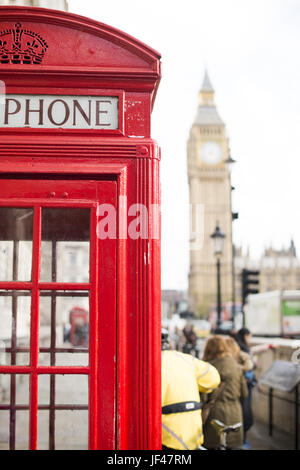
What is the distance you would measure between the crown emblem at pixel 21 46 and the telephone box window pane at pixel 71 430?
59.8 inches

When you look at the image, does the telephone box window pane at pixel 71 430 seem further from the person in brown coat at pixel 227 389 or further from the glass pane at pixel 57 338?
the person in brown coat at pixel 227 389

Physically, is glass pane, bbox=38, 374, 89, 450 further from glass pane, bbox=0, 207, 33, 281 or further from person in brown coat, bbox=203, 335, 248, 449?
person in brown coat, bbox=203, 335, 248, 449

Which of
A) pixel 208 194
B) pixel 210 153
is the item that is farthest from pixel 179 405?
pixel 210 153

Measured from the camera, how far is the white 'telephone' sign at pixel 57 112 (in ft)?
7.71

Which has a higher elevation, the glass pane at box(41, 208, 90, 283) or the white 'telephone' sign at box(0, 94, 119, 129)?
the white 'telephone' sign at box(0, 94, 119, 129)

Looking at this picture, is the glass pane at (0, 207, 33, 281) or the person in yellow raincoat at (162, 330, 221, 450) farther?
the person in yellow raincoat at (162, 330, 221, 450)

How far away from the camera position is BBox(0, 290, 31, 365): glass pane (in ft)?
7.72

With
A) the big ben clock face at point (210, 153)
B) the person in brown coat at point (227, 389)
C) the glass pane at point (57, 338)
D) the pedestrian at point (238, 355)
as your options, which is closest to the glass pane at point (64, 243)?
the glass pane at point (57, 338)

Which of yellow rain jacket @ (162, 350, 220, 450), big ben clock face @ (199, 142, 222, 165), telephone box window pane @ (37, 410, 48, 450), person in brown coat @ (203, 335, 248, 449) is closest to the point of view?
telephone box window pane @ (37, 410, 48, 450)

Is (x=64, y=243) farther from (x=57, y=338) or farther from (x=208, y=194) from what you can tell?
(x=208, y=194)

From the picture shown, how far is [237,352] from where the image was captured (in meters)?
6.18

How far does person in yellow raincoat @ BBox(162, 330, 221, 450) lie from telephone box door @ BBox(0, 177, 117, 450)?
2.84ft

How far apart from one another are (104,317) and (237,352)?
4186 mm

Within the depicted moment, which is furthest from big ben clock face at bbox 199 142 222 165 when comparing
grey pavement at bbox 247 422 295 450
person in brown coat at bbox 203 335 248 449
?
person in brown coat at bbox 203 335 248 449
